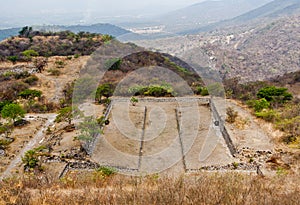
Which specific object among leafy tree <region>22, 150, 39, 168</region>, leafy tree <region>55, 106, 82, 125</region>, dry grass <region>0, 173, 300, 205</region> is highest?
dry grass <region>0, 173, 300, 205</region>

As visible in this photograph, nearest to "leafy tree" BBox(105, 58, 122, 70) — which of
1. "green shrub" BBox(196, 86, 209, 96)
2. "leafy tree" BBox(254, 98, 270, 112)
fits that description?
"green shrub" BBox(196, 86, 209, 96)

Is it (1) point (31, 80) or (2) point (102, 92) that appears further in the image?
(1) point (31, 80)

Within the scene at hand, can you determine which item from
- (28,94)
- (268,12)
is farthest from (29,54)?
(268,12)

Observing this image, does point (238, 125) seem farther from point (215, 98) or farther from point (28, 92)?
point (28, 92)

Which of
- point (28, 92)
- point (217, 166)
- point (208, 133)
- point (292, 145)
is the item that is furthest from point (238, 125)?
point (28, 92)

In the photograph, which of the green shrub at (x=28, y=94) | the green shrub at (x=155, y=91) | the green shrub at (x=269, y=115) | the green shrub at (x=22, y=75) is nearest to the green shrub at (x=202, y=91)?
the green shrub at (x=155, y=91)

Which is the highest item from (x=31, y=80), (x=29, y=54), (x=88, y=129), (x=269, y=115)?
(x=88, y=129)

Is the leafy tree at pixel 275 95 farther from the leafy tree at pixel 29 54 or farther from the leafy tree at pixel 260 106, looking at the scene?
the leafy tree at pixel 29 54

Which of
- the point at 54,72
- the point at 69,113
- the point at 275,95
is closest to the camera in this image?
the point at 69,113

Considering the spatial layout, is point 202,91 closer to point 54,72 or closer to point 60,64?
point 54,72

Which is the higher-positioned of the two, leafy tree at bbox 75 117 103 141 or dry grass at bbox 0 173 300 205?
dry grass at bbox 0 173 300 205

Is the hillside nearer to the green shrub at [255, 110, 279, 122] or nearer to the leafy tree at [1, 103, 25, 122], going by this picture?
the leafy tree at [1, 103, 25, 122]
